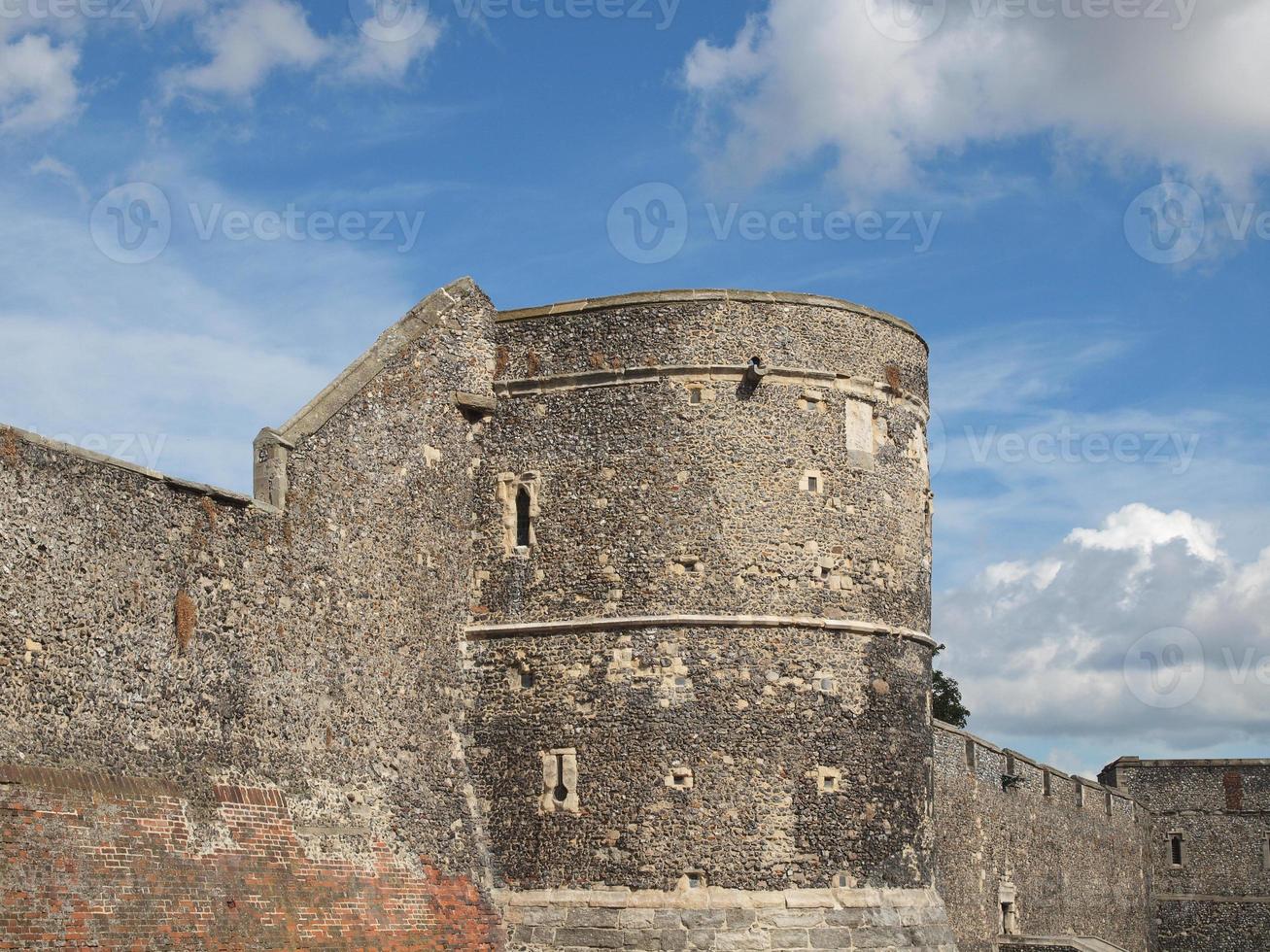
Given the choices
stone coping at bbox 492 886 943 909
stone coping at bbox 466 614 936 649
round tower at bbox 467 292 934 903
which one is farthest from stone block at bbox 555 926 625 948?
stone coping at bbox 466 614 936 649

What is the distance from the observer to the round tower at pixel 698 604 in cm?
2225

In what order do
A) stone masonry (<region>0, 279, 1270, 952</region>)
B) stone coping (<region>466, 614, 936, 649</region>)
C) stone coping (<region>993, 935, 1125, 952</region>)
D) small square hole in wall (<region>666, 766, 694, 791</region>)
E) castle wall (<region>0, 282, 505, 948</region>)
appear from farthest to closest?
1. stone coping (<region>993, 935, 1125, 952</region>)
2. stone coping (<region>466, 614, 936, 649</region>)
3. small square hole in wall (<region>666, 766, 694, 791</region>)
4. stone masonry (<region>0, 279, 1270, 952</region>)
5. castle wall (<region>0, 282, 505, 948</region>)

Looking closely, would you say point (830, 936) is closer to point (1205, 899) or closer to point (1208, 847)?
point (1205, 899)

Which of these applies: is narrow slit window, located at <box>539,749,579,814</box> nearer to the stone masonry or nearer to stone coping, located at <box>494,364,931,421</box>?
the stone masonry

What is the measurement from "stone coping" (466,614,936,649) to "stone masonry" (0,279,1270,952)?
5cm

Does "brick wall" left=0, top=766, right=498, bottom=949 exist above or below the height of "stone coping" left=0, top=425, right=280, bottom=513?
below

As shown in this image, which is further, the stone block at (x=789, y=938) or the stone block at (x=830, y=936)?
the stone block at (x=830, y=936)

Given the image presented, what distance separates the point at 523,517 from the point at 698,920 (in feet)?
19.1

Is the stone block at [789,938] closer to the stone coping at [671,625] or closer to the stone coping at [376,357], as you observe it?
the stone coping at [671,625]

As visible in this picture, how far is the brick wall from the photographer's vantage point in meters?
16.0

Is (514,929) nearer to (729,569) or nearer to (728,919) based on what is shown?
(728,919)

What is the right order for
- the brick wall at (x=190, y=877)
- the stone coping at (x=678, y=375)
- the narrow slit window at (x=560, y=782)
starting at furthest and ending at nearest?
the stone coping at (x=678, y=375) < the narrow slit window at (x=560, y=782) < the brick wall at (x=190, y=877)

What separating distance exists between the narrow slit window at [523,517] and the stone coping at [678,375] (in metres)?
1.40

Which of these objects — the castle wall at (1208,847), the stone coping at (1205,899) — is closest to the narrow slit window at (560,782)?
the castle wall at (1208,847)
